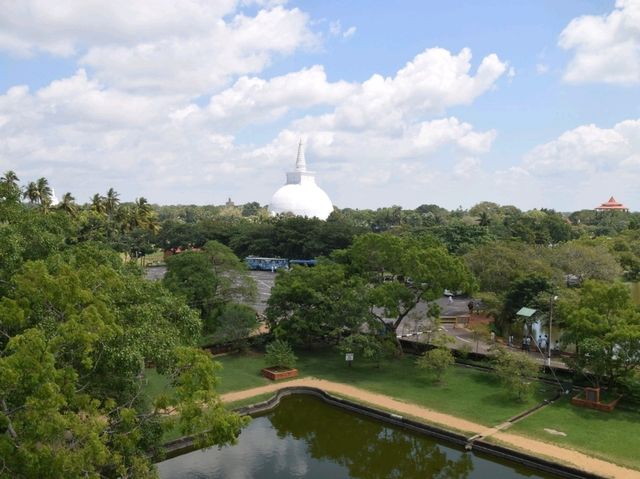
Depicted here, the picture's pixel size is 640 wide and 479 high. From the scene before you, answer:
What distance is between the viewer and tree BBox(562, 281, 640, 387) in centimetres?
2244

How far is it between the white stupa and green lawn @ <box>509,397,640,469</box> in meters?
79.2

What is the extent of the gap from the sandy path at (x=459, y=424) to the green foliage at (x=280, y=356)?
103 centimetres

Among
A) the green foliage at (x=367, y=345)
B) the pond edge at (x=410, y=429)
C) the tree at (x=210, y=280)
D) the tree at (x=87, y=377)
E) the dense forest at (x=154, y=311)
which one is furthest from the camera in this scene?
the tree at (x=210, y=280)

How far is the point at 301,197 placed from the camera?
104 meters

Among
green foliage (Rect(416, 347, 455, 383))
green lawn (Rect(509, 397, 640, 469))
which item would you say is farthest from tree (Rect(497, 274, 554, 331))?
green lawn (Rect(509, 397, 640, 469))

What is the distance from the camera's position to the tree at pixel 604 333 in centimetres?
2244

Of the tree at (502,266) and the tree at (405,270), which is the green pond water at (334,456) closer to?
the tree at (405,270)

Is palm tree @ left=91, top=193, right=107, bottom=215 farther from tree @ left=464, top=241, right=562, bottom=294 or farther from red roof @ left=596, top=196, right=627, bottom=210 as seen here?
red roof @ left=596, top=196, right=627, bottom=210

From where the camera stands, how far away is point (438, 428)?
20.8m

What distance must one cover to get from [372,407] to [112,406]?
488 inches

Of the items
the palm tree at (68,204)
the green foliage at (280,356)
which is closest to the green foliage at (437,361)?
the green foliage at (280,356)

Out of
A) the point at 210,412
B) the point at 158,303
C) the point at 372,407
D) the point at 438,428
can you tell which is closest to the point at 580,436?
the point at 438,428

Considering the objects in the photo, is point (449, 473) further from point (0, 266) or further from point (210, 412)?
point (0, 266)

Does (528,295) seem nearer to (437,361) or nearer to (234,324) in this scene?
(437,361)
